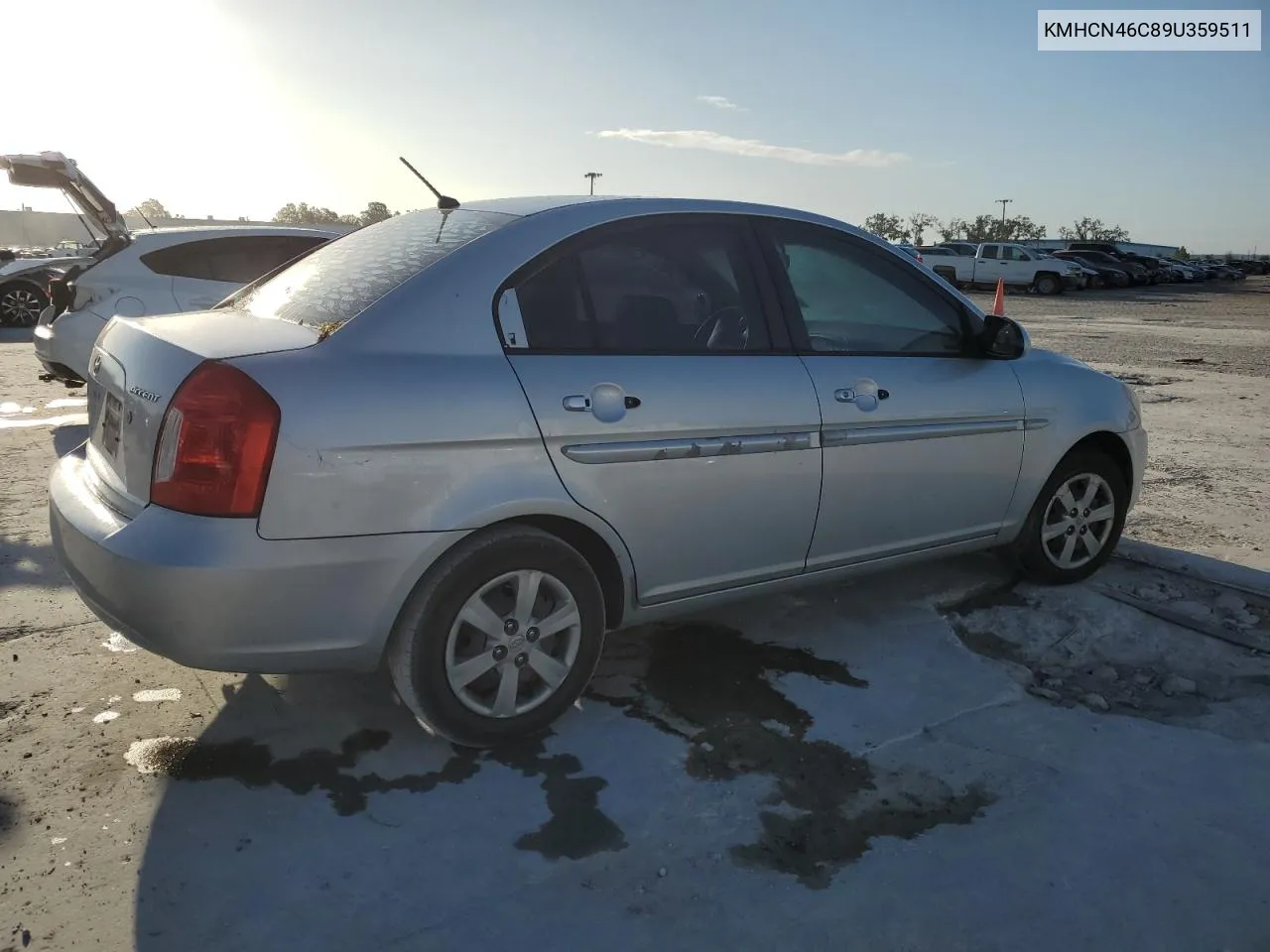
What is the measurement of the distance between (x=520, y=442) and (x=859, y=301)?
1.68m

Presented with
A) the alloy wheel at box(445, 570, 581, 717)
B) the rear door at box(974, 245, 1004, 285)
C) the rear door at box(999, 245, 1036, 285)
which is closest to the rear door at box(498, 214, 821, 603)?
the alloy wheel at box(445, 570, 581, 717)

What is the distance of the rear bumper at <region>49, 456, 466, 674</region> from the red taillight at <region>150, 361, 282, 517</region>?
6 centimetres

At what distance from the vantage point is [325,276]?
3.28m

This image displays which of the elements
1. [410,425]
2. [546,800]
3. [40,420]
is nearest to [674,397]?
[410,425]

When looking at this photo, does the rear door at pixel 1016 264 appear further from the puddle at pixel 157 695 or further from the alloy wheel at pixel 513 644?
the puddle at pixel 157 695

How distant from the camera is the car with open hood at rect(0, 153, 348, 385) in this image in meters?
7.75

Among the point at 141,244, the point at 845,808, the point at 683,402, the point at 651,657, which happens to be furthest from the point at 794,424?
the point at 141,244

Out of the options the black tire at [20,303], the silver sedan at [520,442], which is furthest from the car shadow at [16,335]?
the silver sedan at [520,442]

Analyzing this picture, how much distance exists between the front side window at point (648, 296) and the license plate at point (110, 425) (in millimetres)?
1168

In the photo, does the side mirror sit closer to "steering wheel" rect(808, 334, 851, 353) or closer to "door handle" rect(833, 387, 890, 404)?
"steering wheel" rect(808, 334, 851, 353)

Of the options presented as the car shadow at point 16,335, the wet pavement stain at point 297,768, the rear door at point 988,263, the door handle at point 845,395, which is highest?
the rear door at point 988,263

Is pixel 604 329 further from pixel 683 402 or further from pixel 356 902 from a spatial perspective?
pixel 356 902

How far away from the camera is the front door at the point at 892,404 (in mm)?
3600

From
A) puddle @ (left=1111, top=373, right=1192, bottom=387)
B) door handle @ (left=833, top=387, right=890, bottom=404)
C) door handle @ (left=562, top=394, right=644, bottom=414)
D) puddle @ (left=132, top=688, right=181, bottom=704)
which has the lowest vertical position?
puddle @ (left=132, top=688, right=181, bottom=704)
